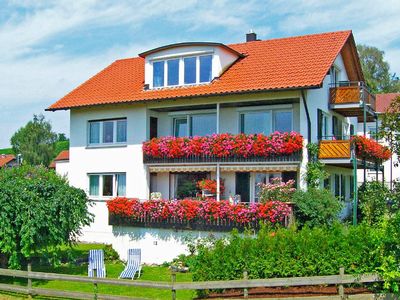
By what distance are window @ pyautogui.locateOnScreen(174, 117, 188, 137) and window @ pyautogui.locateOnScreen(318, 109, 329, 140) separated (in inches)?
279

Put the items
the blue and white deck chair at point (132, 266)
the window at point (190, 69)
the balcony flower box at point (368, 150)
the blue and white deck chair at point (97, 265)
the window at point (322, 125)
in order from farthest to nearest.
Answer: the window at point (190, 69) < the window at point (322, 125) < the balcony flower box at point (368, 150) < the blue and white deck chair at point (97, 265) < the blue and white deck chair at point (132, 266)

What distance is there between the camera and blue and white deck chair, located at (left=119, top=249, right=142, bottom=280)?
66.4 ft

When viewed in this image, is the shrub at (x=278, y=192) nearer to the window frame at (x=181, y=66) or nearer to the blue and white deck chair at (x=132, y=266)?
the blue and white deck chair at (x=132, y=266)

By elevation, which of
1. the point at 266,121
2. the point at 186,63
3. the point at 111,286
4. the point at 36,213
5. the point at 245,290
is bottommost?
the point at 111,286

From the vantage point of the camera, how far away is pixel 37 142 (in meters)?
77.4

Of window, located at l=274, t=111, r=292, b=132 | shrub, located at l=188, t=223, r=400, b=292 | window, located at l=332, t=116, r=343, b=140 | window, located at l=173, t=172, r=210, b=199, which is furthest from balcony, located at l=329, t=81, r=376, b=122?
shrub, located at l=188, t=223, r=400, b=292

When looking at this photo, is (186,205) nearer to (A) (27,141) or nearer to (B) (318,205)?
(B) (318,205)

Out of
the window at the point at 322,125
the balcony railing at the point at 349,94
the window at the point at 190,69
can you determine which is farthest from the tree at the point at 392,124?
the window at the point at 190,69

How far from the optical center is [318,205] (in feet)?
72.5

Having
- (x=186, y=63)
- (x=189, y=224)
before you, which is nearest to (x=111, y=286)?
(x=189, y=224)

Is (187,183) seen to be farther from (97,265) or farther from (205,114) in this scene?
(97,265)

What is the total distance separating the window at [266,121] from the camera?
25.9m

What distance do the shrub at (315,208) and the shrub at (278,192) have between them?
408 mm

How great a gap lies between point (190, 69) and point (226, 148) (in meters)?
5.70
